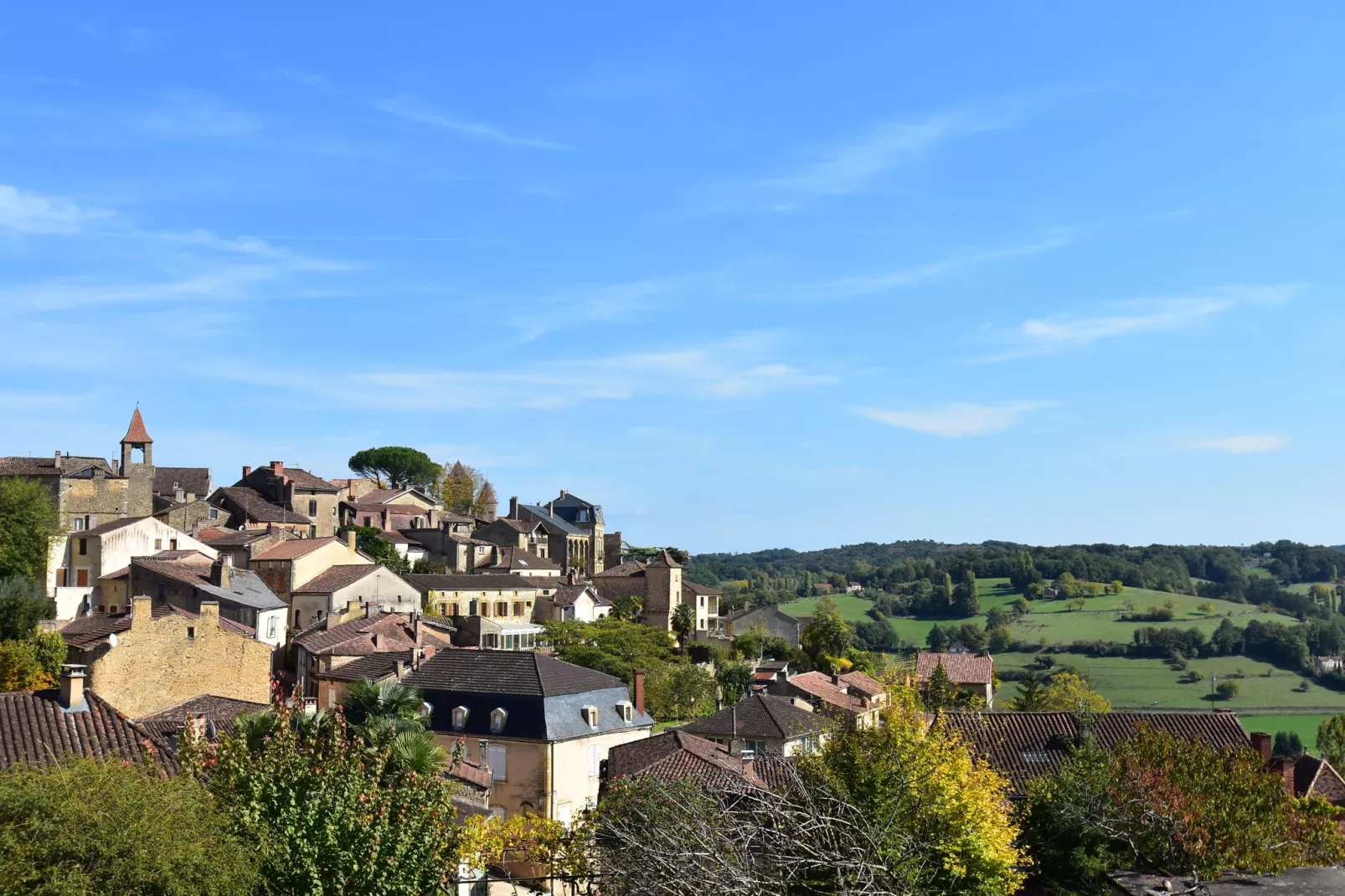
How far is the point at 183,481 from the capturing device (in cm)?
9175

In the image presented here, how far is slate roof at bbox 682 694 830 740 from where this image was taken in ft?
161

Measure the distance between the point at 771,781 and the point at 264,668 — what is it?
20107 millimetres

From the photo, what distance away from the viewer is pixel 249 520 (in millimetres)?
80188

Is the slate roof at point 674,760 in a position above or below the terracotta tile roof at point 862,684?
above

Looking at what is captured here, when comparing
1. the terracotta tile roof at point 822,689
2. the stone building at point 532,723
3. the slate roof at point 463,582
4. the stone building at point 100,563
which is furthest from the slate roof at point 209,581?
the terracotta tile roof at point 822,689

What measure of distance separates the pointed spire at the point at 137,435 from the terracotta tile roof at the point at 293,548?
367 inches

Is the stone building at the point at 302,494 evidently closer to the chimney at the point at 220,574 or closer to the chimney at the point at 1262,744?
the chimney at the point at 220,574

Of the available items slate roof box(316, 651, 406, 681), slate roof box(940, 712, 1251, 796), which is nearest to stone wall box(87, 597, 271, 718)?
slate roof box(316, 651, 406, 681)

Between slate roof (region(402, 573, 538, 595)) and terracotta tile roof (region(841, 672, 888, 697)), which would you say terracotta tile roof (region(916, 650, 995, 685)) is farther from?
slate roof (region(402, 573, 538, 595))

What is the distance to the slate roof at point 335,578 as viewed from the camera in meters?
63.0

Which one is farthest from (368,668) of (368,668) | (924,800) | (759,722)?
(924,800)

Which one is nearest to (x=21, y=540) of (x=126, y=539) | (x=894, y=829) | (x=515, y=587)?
(x=126, y=539)

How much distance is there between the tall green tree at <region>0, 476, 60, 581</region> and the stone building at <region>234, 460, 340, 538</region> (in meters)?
28.2

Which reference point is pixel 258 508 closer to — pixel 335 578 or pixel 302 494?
pixel 302 494
